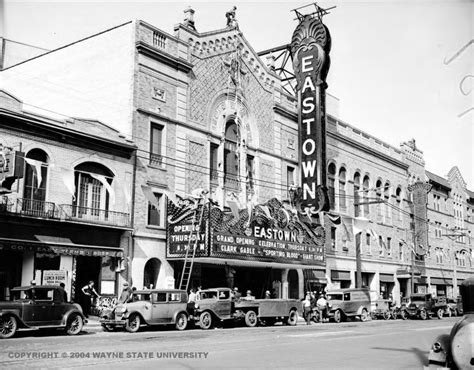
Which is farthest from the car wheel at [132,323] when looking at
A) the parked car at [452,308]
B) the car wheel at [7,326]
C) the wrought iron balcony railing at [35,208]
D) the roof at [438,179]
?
the roof at [438,179]

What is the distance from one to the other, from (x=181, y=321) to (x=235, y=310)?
10.7ft

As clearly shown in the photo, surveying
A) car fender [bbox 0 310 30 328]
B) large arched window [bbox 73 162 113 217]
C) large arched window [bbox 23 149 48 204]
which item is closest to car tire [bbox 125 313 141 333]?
car fender [bbox 0 310 30 328]

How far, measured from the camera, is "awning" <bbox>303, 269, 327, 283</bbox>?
40469 mm

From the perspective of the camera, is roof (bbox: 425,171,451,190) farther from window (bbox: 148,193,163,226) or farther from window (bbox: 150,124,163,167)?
window (bbox: 148,193,163,226)

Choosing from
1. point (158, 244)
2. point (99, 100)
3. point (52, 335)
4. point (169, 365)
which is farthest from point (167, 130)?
point (169, 365)

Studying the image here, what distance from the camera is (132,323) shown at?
2155 centimetres

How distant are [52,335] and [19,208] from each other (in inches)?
253

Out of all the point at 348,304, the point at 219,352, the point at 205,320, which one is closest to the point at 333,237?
the point at 348,304

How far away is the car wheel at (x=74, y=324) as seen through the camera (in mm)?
19891

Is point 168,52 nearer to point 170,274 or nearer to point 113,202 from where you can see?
point 113,202

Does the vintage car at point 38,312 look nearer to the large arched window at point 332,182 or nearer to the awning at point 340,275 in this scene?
the awning at point 340,275

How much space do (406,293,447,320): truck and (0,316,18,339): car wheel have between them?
89.1 ft

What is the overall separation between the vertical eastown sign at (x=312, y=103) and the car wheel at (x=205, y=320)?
14147 millimetres

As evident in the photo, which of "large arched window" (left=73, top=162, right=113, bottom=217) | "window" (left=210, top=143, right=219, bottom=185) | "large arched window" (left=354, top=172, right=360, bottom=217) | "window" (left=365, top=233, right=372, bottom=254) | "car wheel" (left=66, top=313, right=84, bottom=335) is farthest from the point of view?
"window" (left=365, top=233, right=372, bottom=254)
